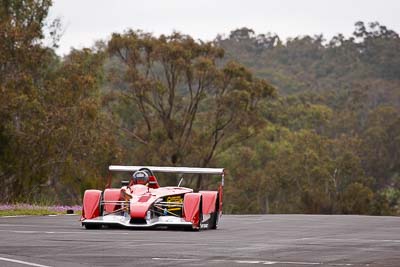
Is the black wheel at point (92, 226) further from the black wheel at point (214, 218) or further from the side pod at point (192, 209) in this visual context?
the black wheel at point (214, 218)

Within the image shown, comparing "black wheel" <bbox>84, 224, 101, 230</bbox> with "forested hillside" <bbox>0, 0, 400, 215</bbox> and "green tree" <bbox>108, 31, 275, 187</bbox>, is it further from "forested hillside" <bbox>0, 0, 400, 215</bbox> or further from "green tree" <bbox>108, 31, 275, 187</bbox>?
"green tree" <bbox>108, 31, 275, 187</bbox>

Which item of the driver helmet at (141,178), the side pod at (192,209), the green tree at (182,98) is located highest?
the green tree at (182,98)

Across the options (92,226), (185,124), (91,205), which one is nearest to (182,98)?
(185,124)

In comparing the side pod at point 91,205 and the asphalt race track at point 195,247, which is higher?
the side pod at point 91,205

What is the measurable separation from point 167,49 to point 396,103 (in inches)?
1857

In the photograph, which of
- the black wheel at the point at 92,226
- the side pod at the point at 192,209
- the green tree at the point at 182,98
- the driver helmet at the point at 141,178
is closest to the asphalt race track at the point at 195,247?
the black wheel at the point at 92,226

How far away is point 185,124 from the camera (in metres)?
65.8

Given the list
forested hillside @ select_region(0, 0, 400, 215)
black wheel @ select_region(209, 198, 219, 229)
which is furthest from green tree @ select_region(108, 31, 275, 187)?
black wheel @ select_region(209, 198, 219, 229)

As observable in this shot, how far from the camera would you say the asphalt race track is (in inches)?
490

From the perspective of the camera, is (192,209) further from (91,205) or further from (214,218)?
(91,205)

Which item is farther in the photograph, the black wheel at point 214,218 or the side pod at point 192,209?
the black wheel at point 214,218

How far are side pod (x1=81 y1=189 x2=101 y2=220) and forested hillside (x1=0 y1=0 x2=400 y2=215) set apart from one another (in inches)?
757

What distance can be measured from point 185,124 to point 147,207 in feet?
150

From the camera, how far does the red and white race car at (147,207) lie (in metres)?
20.1
